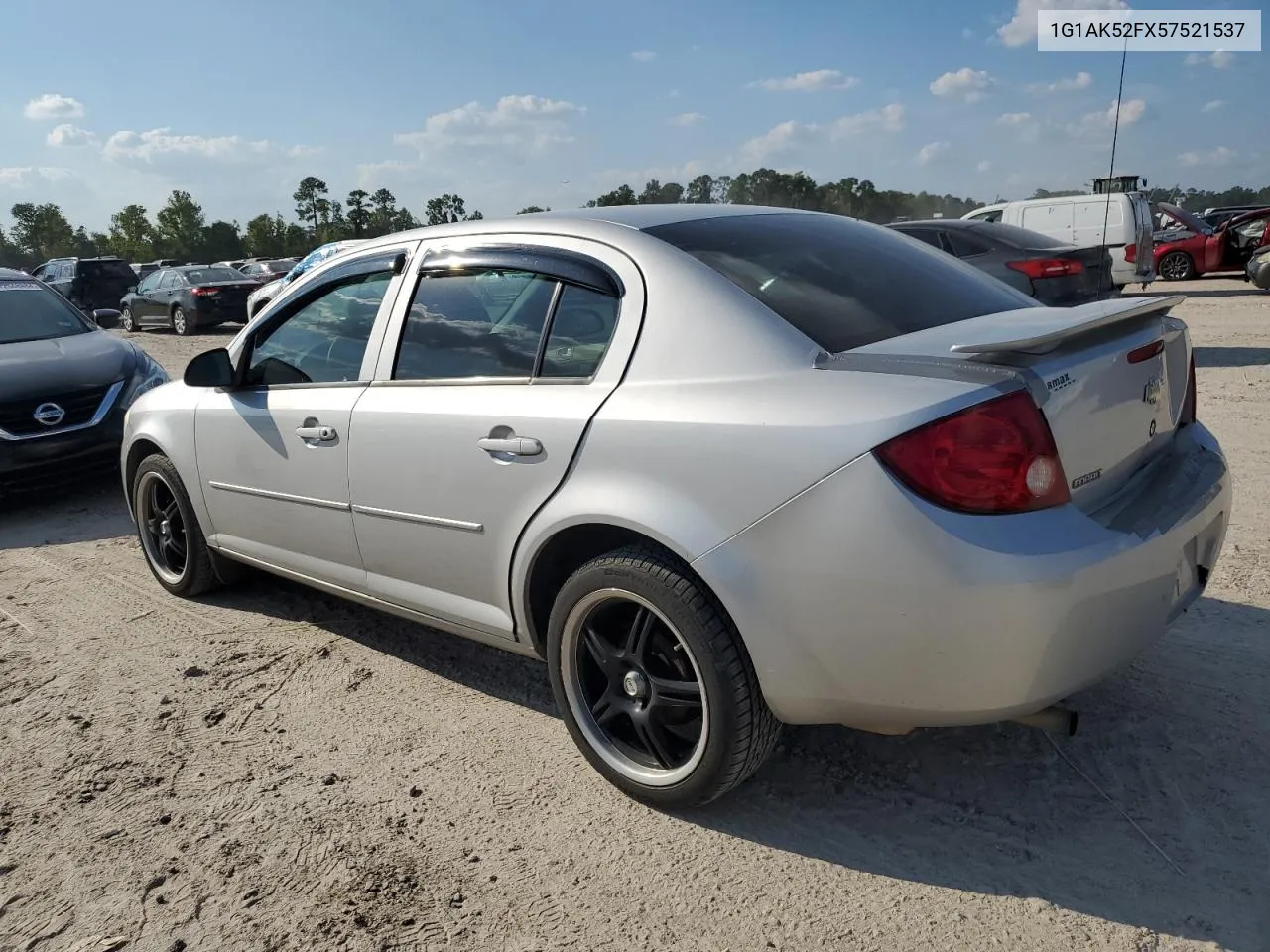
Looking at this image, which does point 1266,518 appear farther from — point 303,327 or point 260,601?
point 260,601

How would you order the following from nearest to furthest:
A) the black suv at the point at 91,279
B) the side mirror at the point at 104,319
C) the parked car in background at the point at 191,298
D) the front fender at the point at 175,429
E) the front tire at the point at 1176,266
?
the front fender at the point at 175,429, the side mirror at the point at 104,319, the front tire at the point at 1176,266, the parked car in background at the point at 191,298, the black suv at the point at 91,279

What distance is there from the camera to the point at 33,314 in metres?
7.50

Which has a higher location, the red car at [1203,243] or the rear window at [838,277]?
the rear window at [838,277]

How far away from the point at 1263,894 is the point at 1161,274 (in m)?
19.9

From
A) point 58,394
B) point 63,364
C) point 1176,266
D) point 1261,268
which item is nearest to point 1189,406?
point 58,394

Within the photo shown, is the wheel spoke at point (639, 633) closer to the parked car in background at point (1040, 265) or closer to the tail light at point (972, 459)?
the tail light at point (972, 459)

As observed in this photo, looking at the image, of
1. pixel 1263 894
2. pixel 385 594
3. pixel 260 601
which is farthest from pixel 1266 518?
pixel 260 601

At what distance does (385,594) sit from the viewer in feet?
11.3

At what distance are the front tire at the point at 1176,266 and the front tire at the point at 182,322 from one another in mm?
20376

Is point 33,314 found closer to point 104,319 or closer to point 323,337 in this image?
point 104,319

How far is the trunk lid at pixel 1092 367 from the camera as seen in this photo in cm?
223

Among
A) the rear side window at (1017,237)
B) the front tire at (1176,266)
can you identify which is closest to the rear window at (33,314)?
the rear side window at (1017,237)

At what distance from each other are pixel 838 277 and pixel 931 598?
116 cm

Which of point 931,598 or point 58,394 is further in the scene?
point 58,394
